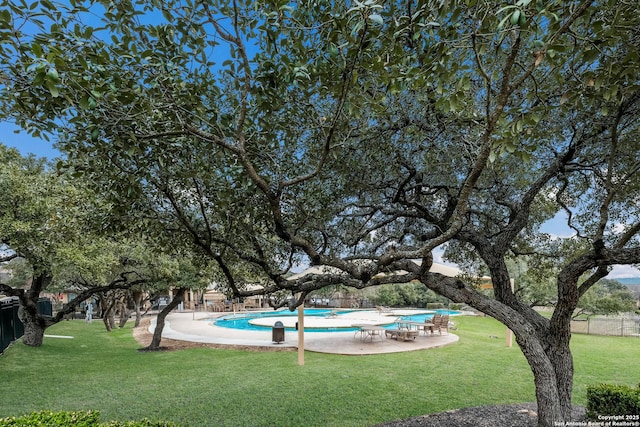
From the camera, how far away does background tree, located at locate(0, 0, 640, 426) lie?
2.99m

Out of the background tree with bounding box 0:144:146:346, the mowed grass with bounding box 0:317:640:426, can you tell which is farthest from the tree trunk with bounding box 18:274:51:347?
the background tree with bounding box 0:144:146:346

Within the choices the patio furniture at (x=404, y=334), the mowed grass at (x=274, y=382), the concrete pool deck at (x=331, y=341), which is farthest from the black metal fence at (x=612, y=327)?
the patio furniture at (x=404, y=334)

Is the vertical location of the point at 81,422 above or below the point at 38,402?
above

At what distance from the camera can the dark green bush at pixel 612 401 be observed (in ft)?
16.0

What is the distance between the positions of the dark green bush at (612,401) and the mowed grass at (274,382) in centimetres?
194

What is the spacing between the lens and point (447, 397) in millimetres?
7465

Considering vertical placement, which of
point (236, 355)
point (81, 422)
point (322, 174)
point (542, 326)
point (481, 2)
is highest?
point (481, 2)

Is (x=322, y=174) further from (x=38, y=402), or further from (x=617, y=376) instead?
(x=617, y=376)

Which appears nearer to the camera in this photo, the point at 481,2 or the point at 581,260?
the point at 481,2

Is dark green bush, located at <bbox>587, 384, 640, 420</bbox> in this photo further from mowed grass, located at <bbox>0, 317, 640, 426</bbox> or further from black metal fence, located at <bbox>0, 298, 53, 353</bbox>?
black metal fence, located at <bbox>0, 298, 53, 353</bbox>

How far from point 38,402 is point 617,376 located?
507 inches

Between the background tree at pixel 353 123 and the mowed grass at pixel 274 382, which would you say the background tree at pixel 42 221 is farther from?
the background tree at pixel 353 123

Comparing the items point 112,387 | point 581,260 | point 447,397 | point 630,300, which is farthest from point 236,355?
point 630,300

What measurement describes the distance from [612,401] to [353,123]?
5.21 meters
